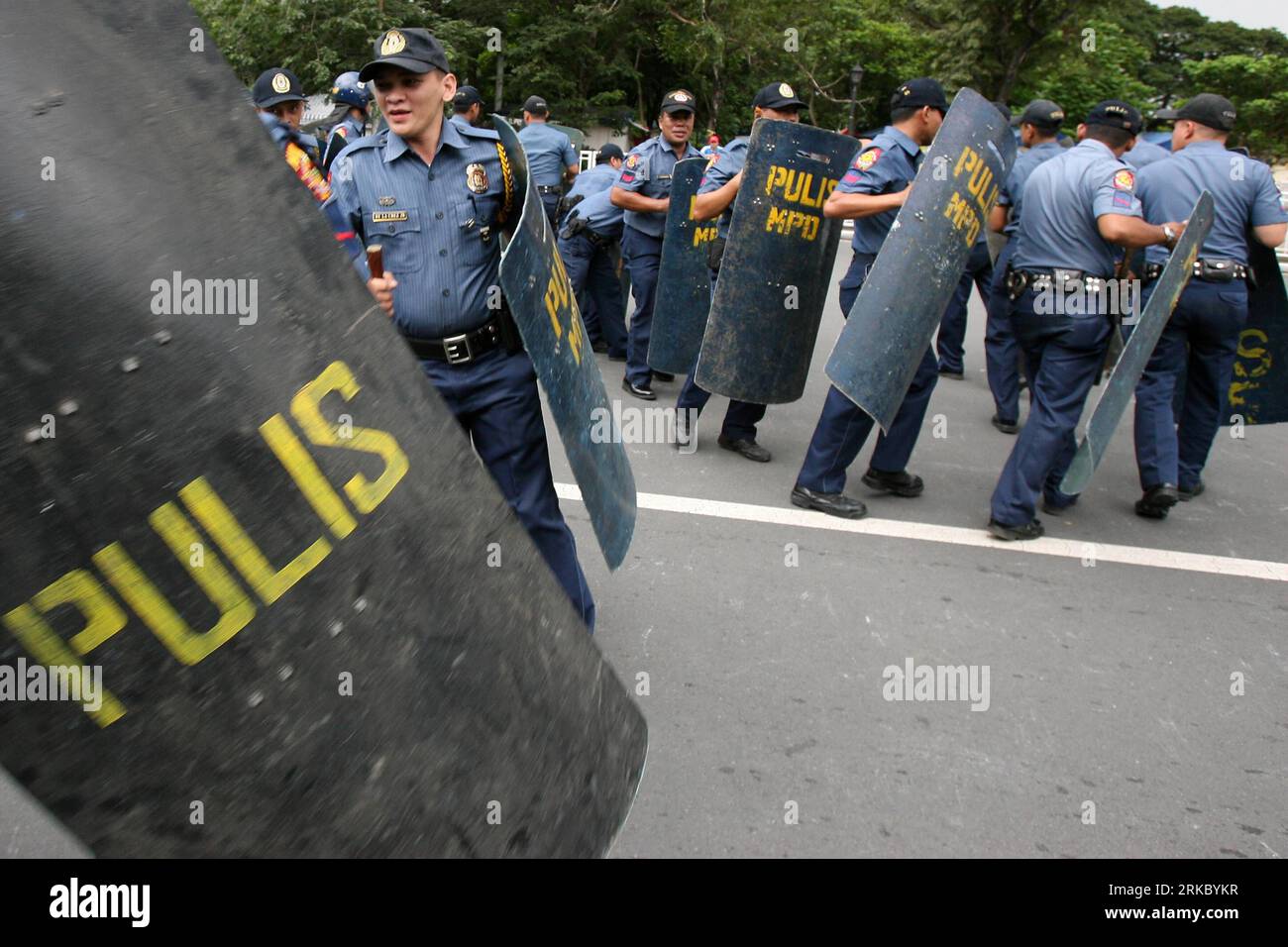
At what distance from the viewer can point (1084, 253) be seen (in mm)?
4578

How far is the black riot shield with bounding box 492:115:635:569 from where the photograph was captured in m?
2.11

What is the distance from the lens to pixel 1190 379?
5312mm

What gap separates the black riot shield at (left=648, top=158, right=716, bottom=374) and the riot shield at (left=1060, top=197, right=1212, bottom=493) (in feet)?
7.19

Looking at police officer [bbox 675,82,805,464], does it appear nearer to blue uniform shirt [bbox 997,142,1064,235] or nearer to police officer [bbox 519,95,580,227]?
blue uniform shirt [bbox 997,142,1064,235]

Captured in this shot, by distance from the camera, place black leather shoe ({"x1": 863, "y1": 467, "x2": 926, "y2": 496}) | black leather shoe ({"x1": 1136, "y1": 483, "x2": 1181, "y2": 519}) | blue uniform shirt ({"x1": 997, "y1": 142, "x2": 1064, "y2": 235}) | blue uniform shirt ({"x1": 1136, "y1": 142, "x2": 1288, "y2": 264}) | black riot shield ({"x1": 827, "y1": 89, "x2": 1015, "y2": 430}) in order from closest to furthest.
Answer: black riot shield ({"x1": 827, "y1": 89, "x2": 1015, "y2": 430}), blue uniform shirt ({"x1": 1136, "y1": 142, "x2": 1288, "y2": 264}), black leather shoe ({"x1": 1136, "y1": 483, "x2": 1181, "y2": 519}), black leather shoe ({"x1": 863, "y1": 467, "x2": 926, "y2": 496}), blue uniform shirt ({"x1": 997, "y1": 142, "x2": 1064, "y2": 235})

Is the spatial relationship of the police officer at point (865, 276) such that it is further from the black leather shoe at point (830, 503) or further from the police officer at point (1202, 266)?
the police officer at point (1202, 266)

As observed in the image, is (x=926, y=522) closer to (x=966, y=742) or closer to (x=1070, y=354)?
(x=1070, y=354)

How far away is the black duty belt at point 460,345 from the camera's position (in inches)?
112

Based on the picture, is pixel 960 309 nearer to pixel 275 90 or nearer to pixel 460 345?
pixel 275 90

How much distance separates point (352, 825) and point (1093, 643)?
330 centimetres

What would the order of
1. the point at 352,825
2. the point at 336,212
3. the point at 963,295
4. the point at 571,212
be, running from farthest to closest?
the point at 571,212, the point at 963,295, the point at 336,212, the point at 352,825

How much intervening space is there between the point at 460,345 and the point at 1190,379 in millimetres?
4146

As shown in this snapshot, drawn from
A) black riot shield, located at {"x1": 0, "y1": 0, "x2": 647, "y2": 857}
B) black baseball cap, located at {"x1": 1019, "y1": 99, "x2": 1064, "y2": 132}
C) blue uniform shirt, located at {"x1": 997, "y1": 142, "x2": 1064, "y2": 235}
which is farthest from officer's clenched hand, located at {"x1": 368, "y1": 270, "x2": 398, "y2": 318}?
black baseball cap, located at {"x1": 1019, "y1": 99, "x2": 1064, "y2": 132}
